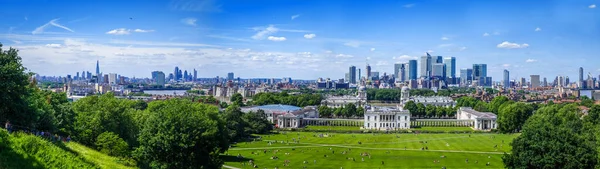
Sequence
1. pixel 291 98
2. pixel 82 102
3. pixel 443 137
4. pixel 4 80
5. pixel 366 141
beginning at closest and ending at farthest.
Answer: pixel 4 80 → pixel 82 102 → pixel 366 141 → pixel 443 137 → pixel 291 98

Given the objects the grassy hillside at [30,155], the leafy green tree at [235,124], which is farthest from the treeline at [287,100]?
the grassy hillside at [30,155]

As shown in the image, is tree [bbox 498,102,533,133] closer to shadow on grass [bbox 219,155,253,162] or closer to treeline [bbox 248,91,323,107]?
shadow on grass [bbox 219,155,253,162]

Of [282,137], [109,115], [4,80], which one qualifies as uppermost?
[4,80]

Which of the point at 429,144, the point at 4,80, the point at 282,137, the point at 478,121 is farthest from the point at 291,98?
the point at 4,80

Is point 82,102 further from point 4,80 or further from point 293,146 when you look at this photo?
point 293,146

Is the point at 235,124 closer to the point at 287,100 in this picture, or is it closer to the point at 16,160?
the point at 16,160

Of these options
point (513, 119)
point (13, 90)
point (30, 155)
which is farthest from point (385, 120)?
point (30, 155)

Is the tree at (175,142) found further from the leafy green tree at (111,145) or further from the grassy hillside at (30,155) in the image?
the grassy hillside at (30,155)
